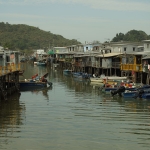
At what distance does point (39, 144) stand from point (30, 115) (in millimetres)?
8081

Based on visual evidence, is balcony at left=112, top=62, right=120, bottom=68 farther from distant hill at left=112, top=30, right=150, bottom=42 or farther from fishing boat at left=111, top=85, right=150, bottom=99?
distant hill at left=112, top=30, right=150, bottom=42

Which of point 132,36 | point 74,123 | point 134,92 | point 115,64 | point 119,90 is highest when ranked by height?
point 132,36

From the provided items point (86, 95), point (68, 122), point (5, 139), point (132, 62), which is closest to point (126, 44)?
point (132, 62)

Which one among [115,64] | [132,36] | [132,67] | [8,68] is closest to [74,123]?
[8,68]

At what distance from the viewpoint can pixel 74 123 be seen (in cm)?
2336

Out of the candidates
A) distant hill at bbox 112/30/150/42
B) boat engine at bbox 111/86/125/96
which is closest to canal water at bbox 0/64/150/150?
boat engine at bbox 111/86/125/96

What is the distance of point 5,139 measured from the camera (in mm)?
19672

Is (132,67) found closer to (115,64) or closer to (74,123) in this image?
(115,64)

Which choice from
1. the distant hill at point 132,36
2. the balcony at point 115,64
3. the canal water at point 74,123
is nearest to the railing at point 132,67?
the balcony at point 115,64

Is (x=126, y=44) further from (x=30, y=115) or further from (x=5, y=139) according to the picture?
(x=5, y=139)

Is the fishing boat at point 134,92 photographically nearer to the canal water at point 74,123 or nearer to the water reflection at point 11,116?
the canal water at point 74,123

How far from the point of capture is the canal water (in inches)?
735

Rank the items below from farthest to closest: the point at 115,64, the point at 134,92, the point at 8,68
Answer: the point at 115,64
the point at 8,68
the point at 134,92

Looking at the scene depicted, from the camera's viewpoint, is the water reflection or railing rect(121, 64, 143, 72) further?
railing rect(121, 64, 143, 72)
